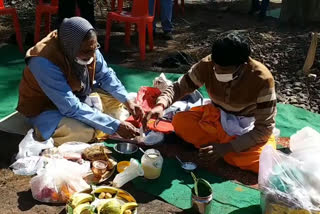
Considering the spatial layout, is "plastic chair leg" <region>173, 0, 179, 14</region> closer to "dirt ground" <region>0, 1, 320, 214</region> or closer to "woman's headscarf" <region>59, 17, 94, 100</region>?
"dirt ground" <region>0, 1, 320, 214</region>

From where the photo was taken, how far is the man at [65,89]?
3152mm

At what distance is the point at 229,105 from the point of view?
3.29 m

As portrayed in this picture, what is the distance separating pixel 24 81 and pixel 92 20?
3.37 meters

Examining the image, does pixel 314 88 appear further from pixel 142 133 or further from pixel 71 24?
pixel 71 24

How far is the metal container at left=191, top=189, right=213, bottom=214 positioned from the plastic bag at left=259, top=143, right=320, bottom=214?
1.18 ft

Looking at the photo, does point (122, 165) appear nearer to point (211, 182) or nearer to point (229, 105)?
point (211, 182)

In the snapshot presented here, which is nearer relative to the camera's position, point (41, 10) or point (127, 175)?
point (127, 175)

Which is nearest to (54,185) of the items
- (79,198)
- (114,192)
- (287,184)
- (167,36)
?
(79,198)

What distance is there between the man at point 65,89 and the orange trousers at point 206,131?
1.28ft

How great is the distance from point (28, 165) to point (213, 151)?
56.1 inches

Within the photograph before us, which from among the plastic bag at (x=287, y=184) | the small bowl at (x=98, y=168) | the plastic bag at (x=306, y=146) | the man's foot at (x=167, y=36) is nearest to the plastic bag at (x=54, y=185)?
the small bowl at (x=98, y=168)

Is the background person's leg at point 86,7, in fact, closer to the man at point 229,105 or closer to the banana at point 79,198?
the man at point 229,105

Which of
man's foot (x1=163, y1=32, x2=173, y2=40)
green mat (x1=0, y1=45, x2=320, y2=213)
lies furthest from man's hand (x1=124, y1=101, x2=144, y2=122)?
man's foot (x1=163, y1=32, x2=173, y2=40)

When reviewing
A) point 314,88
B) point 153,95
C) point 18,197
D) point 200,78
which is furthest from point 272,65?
point 18,197
